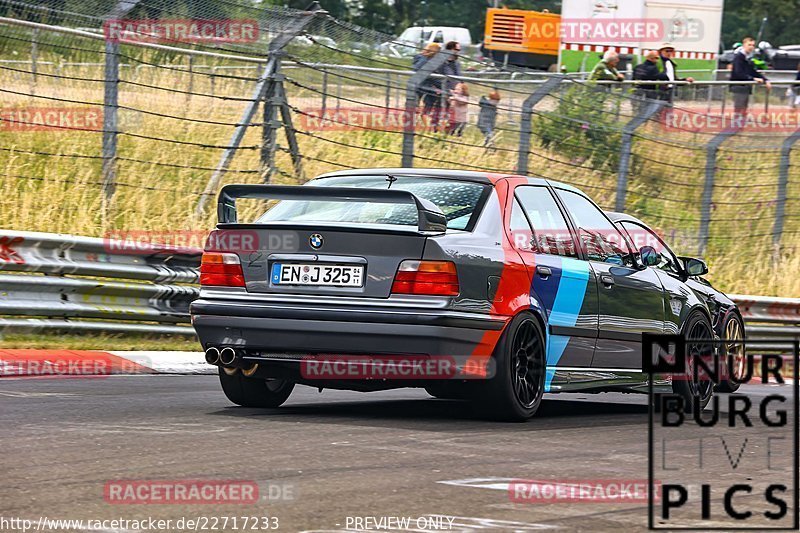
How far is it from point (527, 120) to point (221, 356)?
873 centimetres

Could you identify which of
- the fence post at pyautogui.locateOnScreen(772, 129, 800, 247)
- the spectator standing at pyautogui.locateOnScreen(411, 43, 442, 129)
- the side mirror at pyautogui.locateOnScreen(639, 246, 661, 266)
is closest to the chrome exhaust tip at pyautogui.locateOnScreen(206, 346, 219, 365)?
the side mirror at pyautogui.locateOnScreen(639, 246, 661, 266)

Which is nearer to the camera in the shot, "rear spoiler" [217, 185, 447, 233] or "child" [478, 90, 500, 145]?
"rear spoiler" [217, 185, 447, 233]

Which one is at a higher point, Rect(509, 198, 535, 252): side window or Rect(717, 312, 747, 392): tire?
Rect(509, 198, 535, 252): side window

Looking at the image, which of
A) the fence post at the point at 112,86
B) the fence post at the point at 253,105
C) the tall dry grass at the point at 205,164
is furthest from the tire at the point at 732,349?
the fence post at the point at 112,86

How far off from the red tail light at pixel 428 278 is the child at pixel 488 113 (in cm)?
872

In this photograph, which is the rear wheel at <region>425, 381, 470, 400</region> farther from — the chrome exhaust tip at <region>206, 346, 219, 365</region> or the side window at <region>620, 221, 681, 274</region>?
the side window at <region>620, 221, 681, 274</region>

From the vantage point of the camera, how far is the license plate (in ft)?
25.9

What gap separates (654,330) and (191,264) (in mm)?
4581

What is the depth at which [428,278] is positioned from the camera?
25.6 feet

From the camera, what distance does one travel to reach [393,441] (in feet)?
23.7

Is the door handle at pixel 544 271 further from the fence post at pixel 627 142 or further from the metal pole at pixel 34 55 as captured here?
the fence post at pixel 627 142

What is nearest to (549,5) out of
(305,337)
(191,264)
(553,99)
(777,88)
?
(777,88)

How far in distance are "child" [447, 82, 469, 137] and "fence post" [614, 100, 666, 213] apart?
2.47 metres

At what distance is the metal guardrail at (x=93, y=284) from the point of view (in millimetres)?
11328
